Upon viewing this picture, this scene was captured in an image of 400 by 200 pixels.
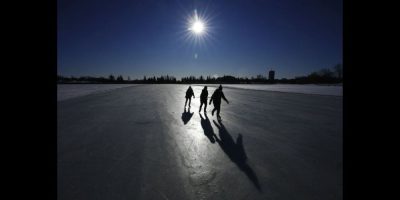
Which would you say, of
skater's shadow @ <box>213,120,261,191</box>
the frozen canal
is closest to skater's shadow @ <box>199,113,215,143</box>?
the frozen canal

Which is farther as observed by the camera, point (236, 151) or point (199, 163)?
point (236, 151)

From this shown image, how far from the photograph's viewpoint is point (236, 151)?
5082 mm

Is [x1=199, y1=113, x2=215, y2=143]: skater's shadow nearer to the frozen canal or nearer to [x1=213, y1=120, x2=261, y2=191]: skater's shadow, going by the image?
the frozen canal

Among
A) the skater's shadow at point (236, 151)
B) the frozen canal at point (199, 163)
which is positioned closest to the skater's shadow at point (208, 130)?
the frozen canal at point (199, 163)

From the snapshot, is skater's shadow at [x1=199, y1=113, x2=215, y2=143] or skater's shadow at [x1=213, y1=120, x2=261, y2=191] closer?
skater's shadow at [x1=213, y1=120, x2=261, y2=191]

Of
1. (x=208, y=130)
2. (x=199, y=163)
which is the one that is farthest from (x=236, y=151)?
(x=208, y=130)

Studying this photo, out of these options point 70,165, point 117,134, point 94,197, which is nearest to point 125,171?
point 94,197

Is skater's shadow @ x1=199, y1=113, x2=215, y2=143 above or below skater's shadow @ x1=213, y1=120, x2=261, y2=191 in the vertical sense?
above

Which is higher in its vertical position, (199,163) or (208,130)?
(208,130)

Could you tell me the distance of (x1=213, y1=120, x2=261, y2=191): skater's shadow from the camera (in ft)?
12.8

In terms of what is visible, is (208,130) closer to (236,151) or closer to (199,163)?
(236,151)

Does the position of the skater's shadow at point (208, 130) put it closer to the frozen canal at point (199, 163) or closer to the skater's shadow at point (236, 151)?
the frozen canal at point (199, 163)
